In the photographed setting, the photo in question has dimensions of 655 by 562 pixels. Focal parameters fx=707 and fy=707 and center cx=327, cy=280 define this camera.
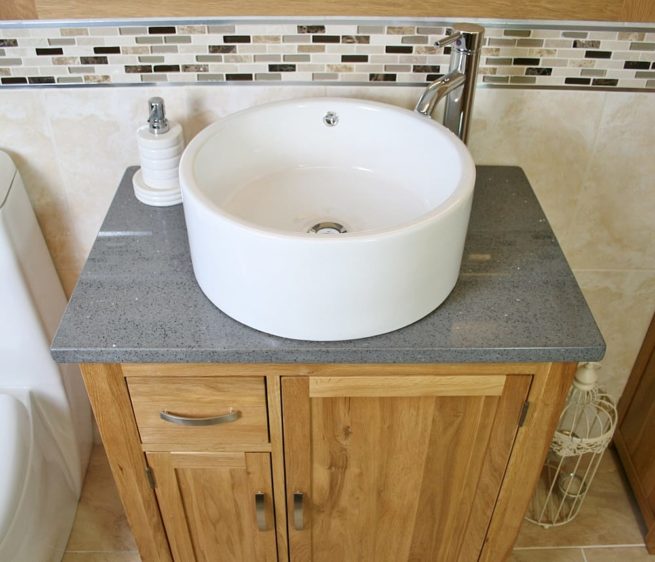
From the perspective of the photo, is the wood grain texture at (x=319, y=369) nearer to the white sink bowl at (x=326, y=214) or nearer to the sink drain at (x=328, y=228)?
the white sink bowl at (x=326, y=214)

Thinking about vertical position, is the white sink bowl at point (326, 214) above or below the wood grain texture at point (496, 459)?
above

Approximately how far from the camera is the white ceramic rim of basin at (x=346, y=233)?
34.5 inches

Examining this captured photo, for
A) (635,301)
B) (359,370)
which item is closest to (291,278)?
(359,370)

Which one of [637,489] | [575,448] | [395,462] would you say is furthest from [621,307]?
[395,462]

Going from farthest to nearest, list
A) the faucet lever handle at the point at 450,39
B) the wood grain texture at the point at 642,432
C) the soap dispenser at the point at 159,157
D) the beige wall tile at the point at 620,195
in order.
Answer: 1. the wood grain texture at the point at 642,432
2. the beige wall tile at the point at 620,195
3. the soap dispenser at the point at 159,157
4. the faucet lever handle at the point at 450,39

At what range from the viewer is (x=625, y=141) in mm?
1324

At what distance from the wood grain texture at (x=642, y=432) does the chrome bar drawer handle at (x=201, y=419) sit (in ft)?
3.35

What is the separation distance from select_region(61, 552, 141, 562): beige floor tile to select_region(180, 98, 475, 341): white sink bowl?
83 centimetres

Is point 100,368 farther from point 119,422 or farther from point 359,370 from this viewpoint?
point 359,370

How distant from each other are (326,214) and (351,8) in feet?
1.14

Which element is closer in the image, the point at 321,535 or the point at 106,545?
the point at 321,535

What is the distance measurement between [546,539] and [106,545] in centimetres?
99

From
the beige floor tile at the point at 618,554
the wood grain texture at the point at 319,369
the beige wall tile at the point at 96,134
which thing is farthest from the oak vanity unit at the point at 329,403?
the beige floor tile at the point at 618,554

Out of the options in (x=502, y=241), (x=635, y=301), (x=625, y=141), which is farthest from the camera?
(x=635, y=301)
